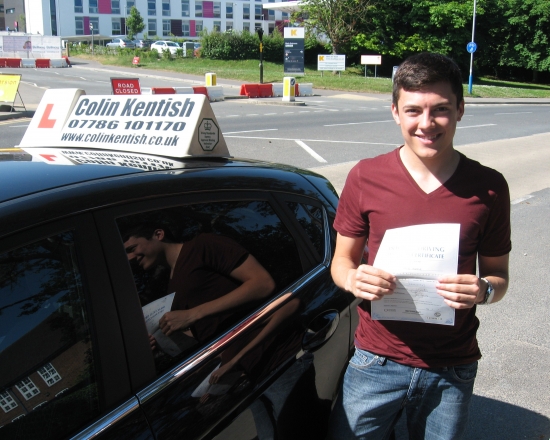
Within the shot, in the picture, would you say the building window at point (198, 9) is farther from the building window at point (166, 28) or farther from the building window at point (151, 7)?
the building window at point (151, 7)

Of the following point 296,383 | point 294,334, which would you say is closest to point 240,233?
point 294,334

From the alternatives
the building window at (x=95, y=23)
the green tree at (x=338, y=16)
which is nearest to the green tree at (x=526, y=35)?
the green tree at (x=338, y=16)

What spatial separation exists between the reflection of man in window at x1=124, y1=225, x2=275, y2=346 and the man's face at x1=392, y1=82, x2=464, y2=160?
74 cm

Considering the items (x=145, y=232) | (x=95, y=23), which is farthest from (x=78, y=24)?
(x=145, y=232)

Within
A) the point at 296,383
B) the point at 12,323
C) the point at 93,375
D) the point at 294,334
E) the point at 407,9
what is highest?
the point at 407,9

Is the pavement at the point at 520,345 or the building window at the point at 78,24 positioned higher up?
the building window at the point at 78,24

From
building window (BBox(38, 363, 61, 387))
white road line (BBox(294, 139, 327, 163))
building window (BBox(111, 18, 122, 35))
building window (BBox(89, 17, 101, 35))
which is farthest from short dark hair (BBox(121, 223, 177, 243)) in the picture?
building window (BBox(111, 18, 122, 35))

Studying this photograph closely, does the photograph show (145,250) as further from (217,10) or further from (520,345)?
(217,10)

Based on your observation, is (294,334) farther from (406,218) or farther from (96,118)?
Result: (96,118)

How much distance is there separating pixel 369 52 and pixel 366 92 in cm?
1865

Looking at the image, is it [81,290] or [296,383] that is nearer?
[81,290]

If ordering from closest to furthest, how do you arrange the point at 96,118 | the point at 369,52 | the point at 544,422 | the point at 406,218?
the point at 406,218
the point at 96,118
the point at 544,422
the point at 369,52

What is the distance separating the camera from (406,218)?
76.4 inches

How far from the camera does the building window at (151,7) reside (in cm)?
9869
